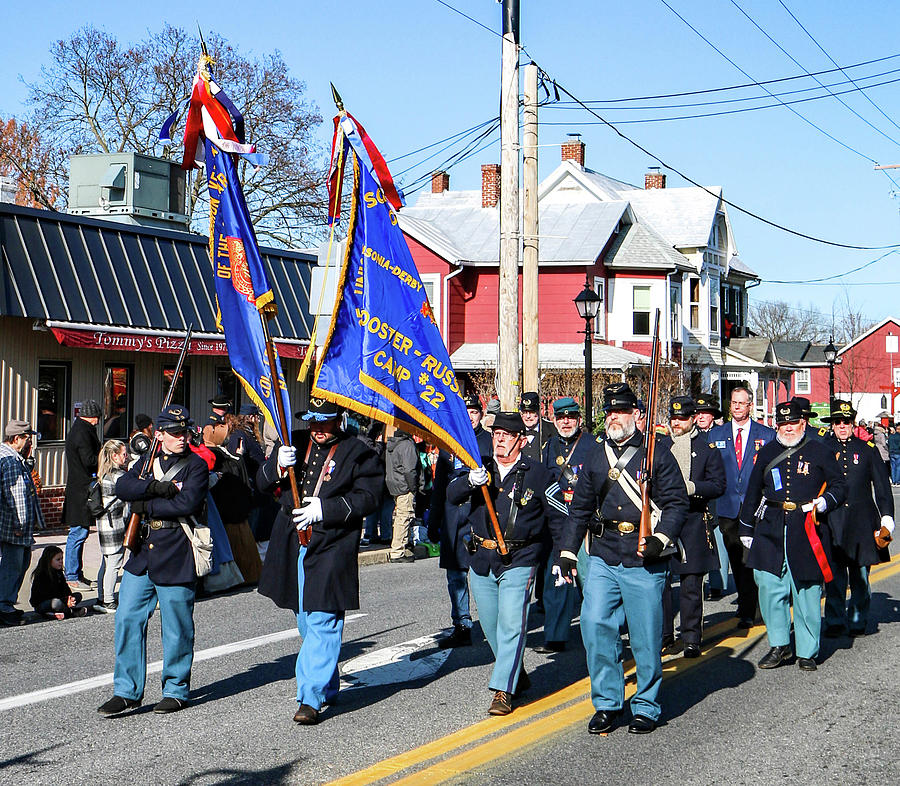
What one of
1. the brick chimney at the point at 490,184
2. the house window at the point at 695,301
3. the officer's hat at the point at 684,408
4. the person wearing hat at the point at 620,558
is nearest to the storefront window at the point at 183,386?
the officer's hat at the point at 684,408

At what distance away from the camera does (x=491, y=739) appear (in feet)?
22.2

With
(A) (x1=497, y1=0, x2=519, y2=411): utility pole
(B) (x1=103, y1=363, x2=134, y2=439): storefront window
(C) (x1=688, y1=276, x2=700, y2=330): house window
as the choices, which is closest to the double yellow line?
(A) (x1=497, y1=0, x2=519, y2=411): utility pole

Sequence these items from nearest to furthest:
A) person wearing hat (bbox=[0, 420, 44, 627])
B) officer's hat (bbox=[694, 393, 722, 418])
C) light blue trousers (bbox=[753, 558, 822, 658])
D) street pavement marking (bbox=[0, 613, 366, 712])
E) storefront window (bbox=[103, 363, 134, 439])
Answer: street pavement marking (bbox=[0, 613, 366, 712]) → light blue trousers (bbox=[753, 558, 822, 658]) → person wearing hat (bbox=[0, 420, 44, 627]) → officer's hat (bbox=[694, 393, 722, 418]) → storefront window (bbox=[103, 363, 134, 439])

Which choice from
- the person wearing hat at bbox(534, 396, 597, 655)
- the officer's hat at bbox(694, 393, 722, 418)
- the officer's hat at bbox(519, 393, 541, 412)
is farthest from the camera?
the officer's hat at bbox(519, 393, 541, 412)

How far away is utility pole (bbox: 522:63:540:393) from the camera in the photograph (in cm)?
1841

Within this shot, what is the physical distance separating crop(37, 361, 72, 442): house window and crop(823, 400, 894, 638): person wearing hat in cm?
1186

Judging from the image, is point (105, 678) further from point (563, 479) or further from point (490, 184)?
point (490, 184)

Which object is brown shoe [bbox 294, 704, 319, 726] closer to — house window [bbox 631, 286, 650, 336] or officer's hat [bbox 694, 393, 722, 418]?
officer's hat [bbox 694, 393, 722, 418]

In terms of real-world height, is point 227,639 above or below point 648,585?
below

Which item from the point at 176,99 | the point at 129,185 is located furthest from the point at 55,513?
the point at 176,99

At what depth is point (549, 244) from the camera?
40594 mm

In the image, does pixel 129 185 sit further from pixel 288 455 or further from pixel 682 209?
pixel 682 209

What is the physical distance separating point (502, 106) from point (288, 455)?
11.1 m

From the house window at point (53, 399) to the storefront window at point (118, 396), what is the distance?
71cm
